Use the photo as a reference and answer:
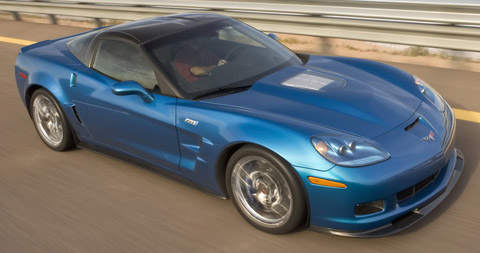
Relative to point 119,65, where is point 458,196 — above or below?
below

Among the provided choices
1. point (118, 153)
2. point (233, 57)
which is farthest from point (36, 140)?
point (233, 57)

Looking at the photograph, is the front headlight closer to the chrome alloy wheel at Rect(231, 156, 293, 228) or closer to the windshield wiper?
the chrome alloy wheel at Rect(231, 156, 293, 228)

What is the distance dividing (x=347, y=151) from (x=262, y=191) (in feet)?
2.07

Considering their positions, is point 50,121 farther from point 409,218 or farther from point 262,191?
point 409,218

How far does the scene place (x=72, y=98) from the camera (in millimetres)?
5020

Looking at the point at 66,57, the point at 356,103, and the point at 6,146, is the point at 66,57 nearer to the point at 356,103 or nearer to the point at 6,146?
the point at 6,146

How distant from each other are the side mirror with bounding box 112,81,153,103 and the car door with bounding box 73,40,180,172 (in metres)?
0.04

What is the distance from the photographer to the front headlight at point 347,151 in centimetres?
337

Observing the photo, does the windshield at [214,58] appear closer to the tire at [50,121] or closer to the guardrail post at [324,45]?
the tire at [50,121]

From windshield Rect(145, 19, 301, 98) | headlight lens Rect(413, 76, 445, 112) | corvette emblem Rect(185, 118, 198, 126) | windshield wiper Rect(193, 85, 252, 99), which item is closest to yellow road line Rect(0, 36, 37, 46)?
windshield Rect(145, 19, 301, 98)

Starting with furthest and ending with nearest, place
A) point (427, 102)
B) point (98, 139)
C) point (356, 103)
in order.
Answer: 1. point (98, 139)
2. point (427, 102)
3. point (356, 103)

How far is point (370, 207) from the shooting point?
3410 mm

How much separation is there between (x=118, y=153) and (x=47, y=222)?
33.5 inches

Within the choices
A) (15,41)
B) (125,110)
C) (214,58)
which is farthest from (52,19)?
(214,58)
